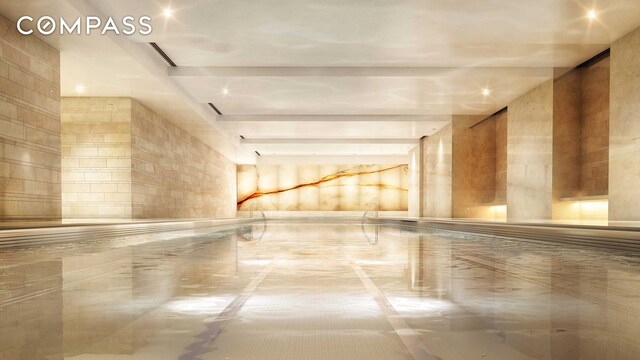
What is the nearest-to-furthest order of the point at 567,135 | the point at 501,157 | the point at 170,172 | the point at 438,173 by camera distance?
1. the point at 567,135
2. the point at 170,172
3. the point at 501,157
4. the point at 438,173

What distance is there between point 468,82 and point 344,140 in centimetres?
1188

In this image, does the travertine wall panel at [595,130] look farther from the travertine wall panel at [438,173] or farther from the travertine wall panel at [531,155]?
the travertine wall panel at [438,173]

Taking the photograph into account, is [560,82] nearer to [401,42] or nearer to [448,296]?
[401,42]

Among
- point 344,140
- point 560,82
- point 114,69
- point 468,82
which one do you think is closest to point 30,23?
point 114,69

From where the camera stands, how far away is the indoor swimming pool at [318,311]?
1904mm

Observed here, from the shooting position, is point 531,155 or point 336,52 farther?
point 531,155

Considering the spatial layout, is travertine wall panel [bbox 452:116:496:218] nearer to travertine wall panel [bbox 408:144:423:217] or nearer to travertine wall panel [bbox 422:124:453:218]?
travertine wall panel [bbox 422:124:453:218]

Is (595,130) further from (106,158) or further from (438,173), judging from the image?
(106,158)

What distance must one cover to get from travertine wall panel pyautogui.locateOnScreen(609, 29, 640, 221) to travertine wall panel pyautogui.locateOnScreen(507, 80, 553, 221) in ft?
9.77

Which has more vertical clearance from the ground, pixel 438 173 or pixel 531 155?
pixel 531 155

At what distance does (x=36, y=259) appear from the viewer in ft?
17.8

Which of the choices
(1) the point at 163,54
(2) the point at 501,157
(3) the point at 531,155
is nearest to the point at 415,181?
(2) the point at 501,157

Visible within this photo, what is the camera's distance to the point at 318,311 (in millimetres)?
2635

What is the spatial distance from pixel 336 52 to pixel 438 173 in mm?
13005
